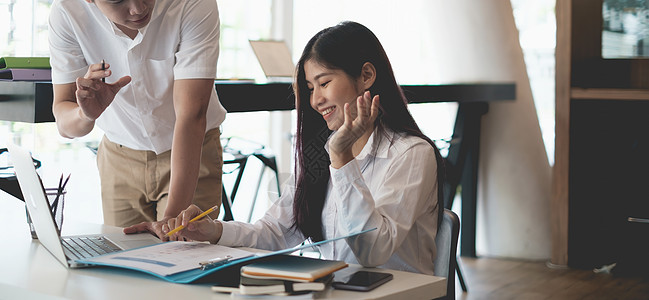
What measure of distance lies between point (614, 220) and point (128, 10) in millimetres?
3299

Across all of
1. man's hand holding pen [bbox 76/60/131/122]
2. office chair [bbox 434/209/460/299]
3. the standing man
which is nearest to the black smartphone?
office chair [bbox 434/209/460/299]

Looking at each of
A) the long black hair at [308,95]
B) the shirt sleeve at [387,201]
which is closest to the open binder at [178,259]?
the shirt sleeve at [387,201]

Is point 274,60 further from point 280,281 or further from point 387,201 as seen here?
point 280,281

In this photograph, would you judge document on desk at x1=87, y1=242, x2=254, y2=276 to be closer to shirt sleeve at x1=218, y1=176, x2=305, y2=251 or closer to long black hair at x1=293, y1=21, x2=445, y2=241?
shirt sleeve at x1=218, y1=176, x2=305, y2=251

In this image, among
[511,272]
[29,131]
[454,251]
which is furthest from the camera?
[511,272]

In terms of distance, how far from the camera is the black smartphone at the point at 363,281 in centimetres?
121

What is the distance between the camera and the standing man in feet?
5.80

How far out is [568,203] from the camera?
4242 mm

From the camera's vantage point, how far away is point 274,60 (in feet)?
11.2

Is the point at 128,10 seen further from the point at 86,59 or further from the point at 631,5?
the point at 631,5

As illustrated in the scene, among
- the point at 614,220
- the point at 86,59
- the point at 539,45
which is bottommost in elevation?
the point at 614,220

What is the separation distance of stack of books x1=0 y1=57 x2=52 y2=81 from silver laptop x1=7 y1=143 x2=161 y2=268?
887mm

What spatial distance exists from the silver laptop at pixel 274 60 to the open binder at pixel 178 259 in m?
1.88

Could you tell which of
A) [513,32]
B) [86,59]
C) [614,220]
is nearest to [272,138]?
[513,32]
